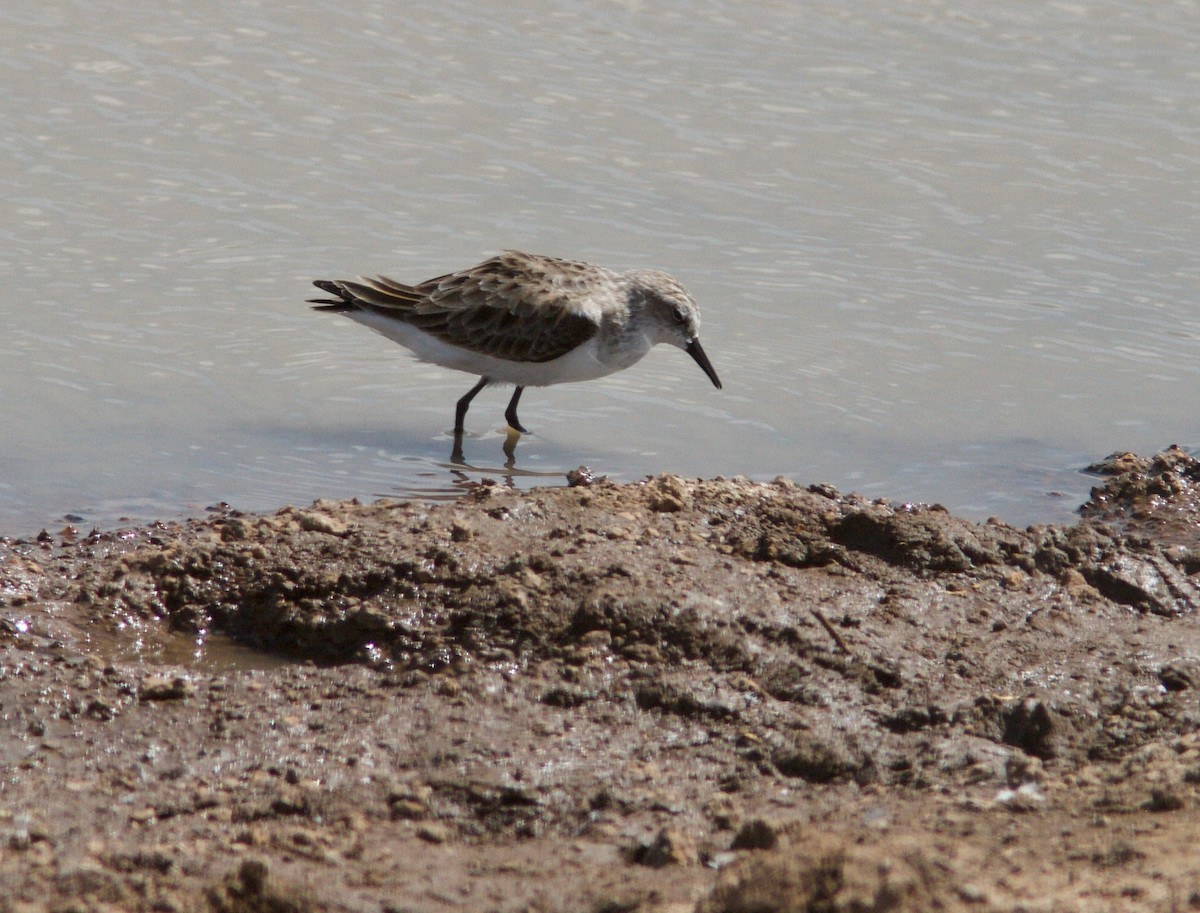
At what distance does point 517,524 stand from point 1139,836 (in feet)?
7.71

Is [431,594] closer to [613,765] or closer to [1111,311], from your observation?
[613,765]

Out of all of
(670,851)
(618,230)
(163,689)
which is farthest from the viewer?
(618,230)

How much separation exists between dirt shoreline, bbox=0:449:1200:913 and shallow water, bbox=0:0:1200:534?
5.38ft

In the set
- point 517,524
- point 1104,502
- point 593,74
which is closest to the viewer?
point 517,524

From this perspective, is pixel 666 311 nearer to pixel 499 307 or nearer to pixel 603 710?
pixel 499 307

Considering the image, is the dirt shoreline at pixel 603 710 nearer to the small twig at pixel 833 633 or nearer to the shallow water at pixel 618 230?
the small twig at pixel 833 633

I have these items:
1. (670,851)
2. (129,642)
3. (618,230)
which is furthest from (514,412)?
(670,851)

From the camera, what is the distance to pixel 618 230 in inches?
384

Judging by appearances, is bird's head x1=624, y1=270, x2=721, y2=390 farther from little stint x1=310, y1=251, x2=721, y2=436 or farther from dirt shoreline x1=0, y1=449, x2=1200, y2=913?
dirt shoreline x1=0, y1=449, x2=1200, y2=913

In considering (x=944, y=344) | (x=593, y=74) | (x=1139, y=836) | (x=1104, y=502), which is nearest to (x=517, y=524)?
(x=1139, y=836)

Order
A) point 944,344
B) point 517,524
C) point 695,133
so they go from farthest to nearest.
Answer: point 695,133, point 944,344, point 517,524

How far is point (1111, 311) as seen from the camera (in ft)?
30.0

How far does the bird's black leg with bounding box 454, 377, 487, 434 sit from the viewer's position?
771 centimetres

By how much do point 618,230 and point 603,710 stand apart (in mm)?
5972
